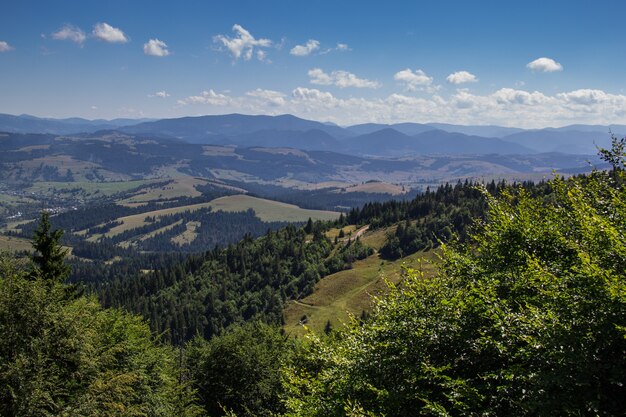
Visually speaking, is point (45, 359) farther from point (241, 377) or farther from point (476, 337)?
point (241, 377)

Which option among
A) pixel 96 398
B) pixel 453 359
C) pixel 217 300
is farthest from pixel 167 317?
pixel 453 359

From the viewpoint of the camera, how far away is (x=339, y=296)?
172250mm

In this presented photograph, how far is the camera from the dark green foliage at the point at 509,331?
13.6m

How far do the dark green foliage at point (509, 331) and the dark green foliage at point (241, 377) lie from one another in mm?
36772

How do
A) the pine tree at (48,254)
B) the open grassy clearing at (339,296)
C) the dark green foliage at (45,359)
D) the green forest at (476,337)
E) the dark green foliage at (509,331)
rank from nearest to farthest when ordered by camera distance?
the dark green foliage at (509,331), the green forest at (476,337), the dark green foliage at (45,359), the pine tree at (48,254), the open grassy clearing at (339,296)

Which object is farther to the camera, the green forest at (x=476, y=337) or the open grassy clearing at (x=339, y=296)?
the open grassy clearing at (x=339, y=296)

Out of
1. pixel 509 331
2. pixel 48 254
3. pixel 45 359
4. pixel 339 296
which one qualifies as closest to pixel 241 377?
pixel 48 254

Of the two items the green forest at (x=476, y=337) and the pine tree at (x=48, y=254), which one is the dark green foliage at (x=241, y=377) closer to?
the pine tree at (x=48, y=254)

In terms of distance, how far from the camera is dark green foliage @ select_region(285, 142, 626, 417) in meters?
13.6

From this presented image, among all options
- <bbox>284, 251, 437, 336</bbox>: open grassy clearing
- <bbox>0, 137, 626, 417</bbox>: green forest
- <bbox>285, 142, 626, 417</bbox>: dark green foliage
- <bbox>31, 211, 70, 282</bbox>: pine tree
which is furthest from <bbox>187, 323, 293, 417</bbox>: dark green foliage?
<bbox>284, 251, 437, 336</bbox>: open grassy clearing

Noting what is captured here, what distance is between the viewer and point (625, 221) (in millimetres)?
18281

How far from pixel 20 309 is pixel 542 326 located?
25.6 metres

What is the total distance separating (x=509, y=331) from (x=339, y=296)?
523 feet

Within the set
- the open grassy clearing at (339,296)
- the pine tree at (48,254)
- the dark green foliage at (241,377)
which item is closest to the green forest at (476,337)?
the pine tree at (48,254)
